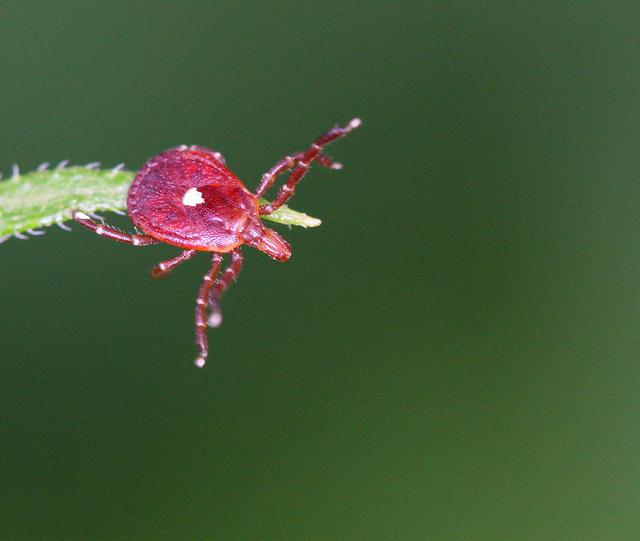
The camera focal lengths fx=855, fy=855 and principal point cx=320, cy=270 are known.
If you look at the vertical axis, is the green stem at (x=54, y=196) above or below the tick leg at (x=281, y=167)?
below

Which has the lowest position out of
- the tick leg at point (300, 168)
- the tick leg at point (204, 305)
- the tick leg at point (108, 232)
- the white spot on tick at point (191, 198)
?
the tick leg at point (204, 305)

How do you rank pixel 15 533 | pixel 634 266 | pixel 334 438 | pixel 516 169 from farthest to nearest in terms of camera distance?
pixel 516 169
pixel 634 266
pixel 334 438
pixel 15 533

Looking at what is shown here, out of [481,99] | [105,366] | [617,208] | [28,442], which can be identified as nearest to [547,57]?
[481,99]

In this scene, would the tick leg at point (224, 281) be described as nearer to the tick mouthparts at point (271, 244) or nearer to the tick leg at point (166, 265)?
the tick mouthparts at point (271, 244)

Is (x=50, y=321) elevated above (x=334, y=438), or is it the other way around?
(x=50, y=321)

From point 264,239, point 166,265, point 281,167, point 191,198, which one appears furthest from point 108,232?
point 281,167

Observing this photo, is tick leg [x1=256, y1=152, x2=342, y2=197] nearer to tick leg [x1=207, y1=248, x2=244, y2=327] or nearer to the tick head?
the tick head

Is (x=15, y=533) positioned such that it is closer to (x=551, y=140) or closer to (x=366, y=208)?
(x=366, y=208)

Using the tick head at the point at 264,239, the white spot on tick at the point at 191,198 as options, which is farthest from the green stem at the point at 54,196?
the tick head at the point at 264,239

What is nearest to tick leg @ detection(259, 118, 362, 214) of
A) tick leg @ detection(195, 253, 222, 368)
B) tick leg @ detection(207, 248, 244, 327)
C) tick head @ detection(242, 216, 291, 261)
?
tick head @ detection(242, 216, 291, 261)
